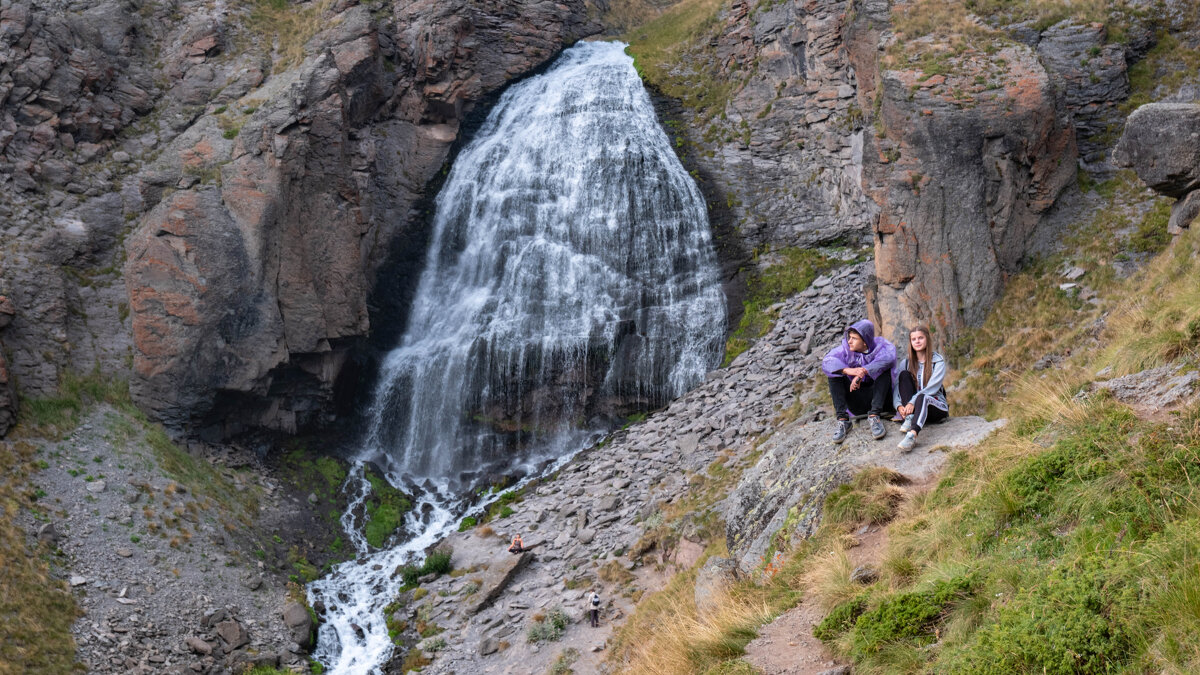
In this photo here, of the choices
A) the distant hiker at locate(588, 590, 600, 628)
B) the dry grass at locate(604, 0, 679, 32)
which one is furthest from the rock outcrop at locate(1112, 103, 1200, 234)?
the dry grass at locate(604, 0, 679, 32)

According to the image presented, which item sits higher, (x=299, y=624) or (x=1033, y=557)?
(x=1033, y=557)

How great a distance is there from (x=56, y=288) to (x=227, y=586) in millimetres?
12467

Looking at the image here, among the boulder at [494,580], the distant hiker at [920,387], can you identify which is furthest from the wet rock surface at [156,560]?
the distant hiker at [920,387]

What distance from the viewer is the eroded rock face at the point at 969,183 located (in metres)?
18.8

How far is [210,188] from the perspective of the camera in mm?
27562

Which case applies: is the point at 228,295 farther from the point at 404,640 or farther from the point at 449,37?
the point at 449,37

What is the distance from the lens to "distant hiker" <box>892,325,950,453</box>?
30.8 feet

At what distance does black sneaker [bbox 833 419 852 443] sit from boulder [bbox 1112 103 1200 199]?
8.22 meters

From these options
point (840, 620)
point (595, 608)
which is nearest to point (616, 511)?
point (595, 608)

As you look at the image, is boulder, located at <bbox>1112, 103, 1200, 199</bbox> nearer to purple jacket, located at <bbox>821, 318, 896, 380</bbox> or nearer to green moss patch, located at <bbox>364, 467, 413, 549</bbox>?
purple jacket, located at <bbox>821, 318, 896, 380</bbox>

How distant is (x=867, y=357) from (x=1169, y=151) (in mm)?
7976

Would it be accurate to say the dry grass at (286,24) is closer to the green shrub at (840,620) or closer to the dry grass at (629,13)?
Answer: the dry grass at (629,13)

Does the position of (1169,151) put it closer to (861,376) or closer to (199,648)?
(861,376)

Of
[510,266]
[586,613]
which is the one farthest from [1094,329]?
[510,266]
